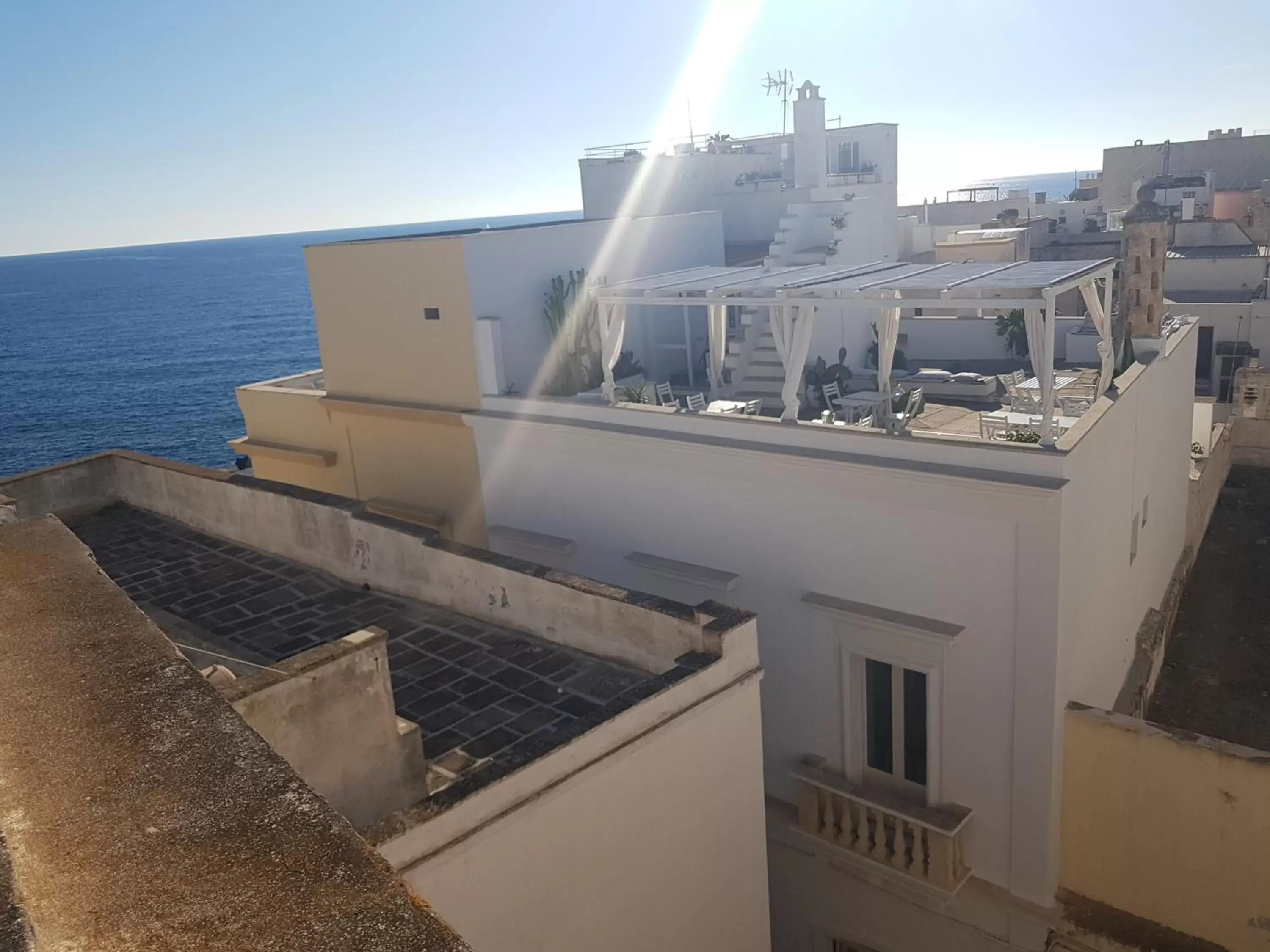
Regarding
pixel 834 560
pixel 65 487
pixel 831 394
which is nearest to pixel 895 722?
pixel 834 560

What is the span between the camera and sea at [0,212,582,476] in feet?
186

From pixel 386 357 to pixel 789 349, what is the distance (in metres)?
6.67

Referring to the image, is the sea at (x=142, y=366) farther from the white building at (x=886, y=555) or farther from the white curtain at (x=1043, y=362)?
the white curtain at (x=1043, y=362)

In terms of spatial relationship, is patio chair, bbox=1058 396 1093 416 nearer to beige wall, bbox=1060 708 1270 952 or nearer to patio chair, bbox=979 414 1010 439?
patio chair, bbox=979 414 1010 439

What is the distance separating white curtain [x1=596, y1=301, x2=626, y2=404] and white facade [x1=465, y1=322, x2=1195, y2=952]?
372 millimetres

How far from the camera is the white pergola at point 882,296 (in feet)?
31.1

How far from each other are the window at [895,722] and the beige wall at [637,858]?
2428mm

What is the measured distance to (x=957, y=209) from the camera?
47125 mm

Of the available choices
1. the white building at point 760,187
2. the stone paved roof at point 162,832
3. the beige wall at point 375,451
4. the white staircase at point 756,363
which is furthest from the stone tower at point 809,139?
the stone paved roof at point 162,832

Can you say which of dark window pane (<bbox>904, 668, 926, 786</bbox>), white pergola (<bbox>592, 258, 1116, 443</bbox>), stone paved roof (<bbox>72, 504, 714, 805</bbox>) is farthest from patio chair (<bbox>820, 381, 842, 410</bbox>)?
stone paved roof (<bbox>72, 504, 714, 805</bbox>)

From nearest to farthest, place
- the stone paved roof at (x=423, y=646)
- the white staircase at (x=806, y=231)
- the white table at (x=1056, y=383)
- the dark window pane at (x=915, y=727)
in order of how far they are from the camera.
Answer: the stone paved roof at (x=423, y=646) < the dark window pane at (x=915, y=727) < the white table at (x=1056, y=383) < the white staircase at (x=806, y=231)

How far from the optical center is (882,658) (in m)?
10.4

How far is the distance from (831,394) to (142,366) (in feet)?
276

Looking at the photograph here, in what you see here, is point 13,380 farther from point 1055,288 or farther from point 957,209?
point 1055,288
